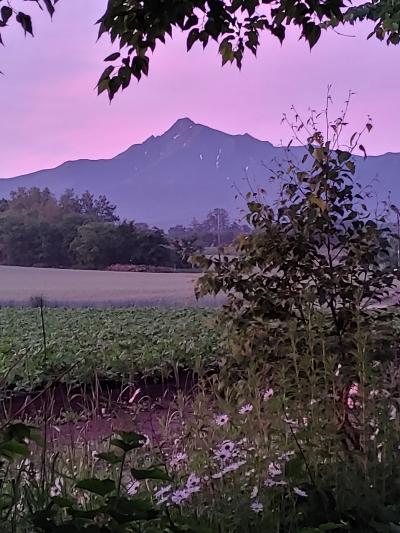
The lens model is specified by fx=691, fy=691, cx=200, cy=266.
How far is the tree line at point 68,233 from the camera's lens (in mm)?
5750

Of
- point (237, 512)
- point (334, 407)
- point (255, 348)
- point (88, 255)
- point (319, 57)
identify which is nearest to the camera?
point (237, 512)

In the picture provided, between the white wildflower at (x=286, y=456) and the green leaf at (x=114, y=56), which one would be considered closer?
the white wildflower at (x=286, y=456)

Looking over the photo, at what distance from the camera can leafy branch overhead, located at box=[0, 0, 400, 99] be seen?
4.99 ft

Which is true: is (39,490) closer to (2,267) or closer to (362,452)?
(362,452)

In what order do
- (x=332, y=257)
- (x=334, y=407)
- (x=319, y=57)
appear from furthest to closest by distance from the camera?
(x=319, y=57), (x=332, y=257), (x=334, y=407)

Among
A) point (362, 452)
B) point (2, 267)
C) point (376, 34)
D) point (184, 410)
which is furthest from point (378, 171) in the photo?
point (2, 267)

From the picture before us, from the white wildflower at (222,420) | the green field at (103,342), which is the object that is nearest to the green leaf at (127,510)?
the white wildflower at (222,420)

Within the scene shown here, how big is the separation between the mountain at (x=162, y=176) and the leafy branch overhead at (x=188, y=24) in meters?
2.40

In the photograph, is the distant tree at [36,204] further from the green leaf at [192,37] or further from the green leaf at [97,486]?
the green leaf at [97,486]

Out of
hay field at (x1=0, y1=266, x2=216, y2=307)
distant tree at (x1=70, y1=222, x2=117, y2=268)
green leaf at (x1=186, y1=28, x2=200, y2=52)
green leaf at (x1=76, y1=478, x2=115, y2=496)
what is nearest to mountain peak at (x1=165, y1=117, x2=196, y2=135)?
distant tree at (x1=70, y1=222, x2=117, y2=268)

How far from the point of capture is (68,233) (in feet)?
19.1

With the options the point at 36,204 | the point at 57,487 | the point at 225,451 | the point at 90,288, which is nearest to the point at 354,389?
the point at 225,451

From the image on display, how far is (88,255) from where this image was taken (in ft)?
19.5

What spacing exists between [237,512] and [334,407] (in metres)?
0.59
